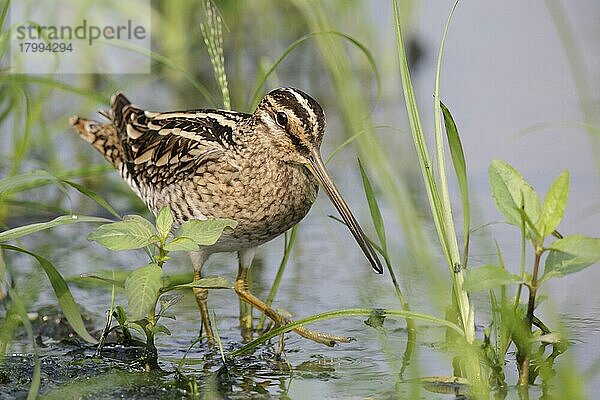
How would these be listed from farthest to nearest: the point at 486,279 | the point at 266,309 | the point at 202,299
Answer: the point at 202,299 < the point at 266,309 < the point at 486,279

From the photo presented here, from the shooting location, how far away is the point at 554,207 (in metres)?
3.05

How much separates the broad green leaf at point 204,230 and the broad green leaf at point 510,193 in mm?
805

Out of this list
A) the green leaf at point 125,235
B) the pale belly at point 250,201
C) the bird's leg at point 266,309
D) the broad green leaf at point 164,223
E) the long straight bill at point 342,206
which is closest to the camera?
the green leaf at point 125,235

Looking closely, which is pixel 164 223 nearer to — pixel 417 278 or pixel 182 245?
pixel 182 245

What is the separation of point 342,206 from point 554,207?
100 cm

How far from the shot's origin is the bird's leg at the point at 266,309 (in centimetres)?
394

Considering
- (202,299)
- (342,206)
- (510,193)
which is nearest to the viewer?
(510,193)

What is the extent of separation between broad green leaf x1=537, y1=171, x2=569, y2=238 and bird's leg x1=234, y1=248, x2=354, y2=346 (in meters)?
1.07

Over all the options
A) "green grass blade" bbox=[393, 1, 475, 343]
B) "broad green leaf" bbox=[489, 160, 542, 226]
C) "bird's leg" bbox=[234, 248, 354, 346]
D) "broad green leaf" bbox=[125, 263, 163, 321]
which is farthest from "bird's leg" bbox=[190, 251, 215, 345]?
"broad green leaf" bbox=[489, 160, 542, 226]

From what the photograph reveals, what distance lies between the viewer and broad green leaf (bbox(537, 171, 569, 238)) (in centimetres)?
303

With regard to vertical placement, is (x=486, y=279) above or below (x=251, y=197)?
below

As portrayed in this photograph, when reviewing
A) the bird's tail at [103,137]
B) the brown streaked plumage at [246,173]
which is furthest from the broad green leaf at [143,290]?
the bird's tail at [103,137]

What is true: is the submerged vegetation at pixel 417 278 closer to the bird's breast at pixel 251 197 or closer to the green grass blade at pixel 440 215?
the green grass blade at pixel 440 215

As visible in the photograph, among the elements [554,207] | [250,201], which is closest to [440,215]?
[554,207]
